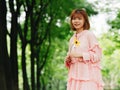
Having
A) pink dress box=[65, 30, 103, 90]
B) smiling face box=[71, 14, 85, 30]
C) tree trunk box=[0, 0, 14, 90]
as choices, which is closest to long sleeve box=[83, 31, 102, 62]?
pink dress box=[65, 30, 103, 90]

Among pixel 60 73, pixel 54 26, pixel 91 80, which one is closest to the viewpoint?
pixel 91 80

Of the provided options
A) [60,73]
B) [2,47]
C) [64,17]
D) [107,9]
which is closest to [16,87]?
[2,47]

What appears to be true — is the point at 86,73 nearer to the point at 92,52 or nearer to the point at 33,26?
the point at 92,52

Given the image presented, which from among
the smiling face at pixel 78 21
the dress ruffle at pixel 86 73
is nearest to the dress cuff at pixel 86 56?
the dress ruffle at pixel 86 73

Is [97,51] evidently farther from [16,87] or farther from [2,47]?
[16,87]

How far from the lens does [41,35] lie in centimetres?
2722

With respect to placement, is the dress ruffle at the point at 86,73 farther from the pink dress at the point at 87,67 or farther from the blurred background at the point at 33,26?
the blurred background at the point at 33,26

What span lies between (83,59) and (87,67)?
0.13m

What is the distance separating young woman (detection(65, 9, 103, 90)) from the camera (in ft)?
17.8

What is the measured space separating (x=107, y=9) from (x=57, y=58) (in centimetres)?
1914

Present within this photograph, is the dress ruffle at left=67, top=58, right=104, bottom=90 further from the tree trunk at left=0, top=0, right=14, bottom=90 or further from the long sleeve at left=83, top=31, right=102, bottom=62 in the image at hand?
the tree trunk at left=0, top=0, right=14, bottom=90

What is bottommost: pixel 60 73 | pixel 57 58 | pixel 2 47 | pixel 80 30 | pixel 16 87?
pixel 60 73

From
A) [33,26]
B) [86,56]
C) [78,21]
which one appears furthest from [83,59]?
[33,26]

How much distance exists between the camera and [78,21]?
556 centimetres
